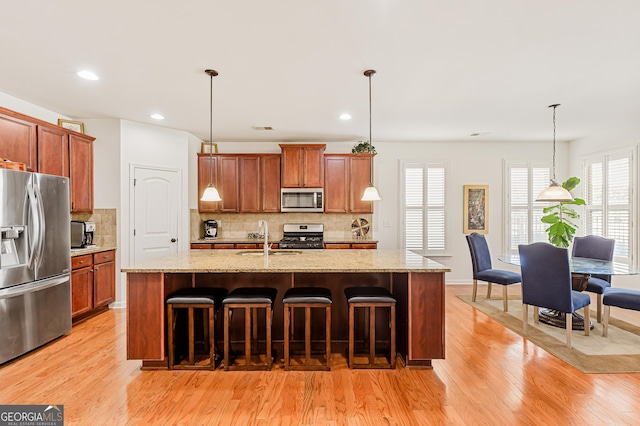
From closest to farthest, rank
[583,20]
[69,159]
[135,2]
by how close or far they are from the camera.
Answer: [135,2], [583,20], [69,159]

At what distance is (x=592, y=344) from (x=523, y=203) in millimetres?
3253

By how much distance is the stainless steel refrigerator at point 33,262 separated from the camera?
9.28 ft

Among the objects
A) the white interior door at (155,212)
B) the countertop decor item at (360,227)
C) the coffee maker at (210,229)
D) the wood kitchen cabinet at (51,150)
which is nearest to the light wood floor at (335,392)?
the white interior door at (155,212)

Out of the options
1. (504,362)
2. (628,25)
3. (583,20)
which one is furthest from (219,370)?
(628,25)

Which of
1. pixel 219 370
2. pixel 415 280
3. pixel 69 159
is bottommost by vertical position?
pixel 219 370

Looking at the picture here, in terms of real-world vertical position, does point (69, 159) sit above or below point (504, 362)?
above

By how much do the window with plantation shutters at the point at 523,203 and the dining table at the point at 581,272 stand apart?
1755 mm

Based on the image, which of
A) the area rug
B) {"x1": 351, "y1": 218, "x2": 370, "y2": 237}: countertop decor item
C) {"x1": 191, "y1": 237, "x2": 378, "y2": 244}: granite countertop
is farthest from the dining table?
{"x1": 351, "y1": 218, "x2": 370, "y2": 237}: countertop decor item

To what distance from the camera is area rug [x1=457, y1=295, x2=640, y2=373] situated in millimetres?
2783

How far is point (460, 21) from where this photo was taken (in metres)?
2.21

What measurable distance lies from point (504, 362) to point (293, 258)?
2081 millimetres

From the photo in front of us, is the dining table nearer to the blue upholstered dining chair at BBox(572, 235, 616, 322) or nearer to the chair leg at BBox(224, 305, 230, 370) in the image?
the blue upholstered dining chair at BBox(572, 235, 616, 322)

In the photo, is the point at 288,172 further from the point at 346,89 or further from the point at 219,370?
the point at 219,370

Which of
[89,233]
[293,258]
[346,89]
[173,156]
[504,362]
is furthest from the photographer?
[173,156]
